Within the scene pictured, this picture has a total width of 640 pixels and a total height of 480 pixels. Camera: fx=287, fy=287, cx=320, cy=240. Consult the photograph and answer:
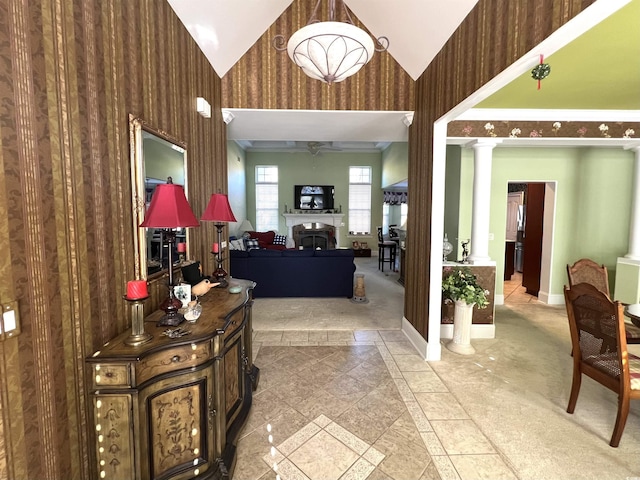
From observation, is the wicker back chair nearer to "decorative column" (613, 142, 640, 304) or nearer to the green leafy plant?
the green leafy plant

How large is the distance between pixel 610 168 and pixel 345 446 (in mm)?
5922

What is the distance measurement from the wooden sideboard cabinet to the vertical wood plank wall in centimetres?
16

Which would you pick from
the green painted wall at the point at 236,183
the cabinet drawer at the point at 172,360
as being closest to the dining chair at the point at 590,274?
the cabinet drawer at the point at 172,360

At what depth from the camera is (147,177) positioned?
73.1 inches

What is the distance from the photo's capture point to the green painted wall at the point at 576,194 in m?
4.68

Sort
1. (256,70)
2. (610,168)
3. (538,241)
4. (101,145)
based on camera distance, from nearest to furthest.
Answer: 1. (101,145)
2. (256,70)
3. (610,168)
4. (538,241)

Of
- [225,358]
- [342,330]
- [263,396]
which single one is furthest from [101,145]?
[342,330]

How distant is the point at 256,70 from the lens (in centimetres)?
333

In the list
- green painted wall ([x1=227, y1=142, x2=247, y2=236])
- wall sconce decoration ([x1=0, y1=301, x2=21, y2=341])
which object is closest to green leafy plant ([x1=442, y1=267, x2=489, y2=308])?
wall sconce decoration ([x1=0, y1=301, x2=21, y2=341])

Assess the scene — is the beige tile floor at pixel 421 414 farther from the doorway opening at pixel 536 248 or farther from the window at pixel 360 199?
the window at pixel 360 199

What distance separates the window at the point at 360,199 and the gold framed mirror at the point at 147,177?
8.18 meters

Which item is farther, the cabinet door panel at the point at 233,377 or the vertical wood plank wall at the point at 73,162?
the cabinet door panel at the point at 233,377

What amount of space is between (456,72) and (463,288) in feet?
7.21

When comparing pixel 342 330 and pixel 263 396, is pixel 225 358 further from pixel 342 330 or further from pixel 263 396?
pixel 342 330
